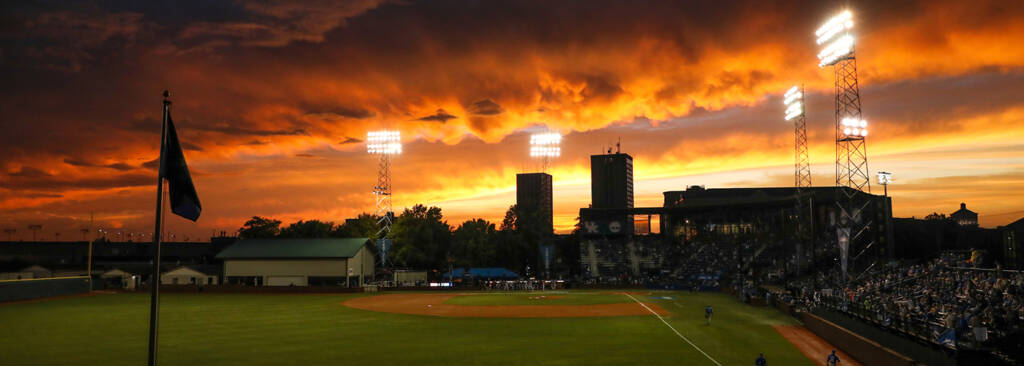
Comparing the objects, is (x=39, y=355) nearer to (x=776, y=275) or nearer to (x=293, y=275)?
(x=293, y=275)

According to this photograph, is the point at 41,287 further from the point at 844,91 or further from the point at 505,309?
the point at 844,91

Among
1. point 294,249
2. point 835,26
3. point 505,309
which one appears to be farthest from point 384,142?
point 835,26

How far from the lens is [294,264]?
84250 mm

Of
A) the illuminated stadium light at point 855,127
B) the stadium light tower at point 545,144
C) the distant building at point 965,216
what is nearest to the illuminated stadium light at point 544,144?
the stadium light tower at point 545,144

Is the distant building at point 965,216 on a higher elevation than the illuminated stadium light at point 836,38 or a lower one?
lower

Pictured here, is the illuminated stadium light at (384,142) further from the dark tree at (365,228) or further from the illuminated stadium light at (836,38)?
the illuminated stadium light at (836,38)

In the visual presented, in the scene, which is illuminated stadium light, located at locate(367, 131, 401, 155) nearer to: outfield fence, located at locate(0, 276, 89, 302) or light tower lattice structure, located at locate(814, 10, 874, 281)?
outfield fence, located at locate(0, 276, 89, 302)

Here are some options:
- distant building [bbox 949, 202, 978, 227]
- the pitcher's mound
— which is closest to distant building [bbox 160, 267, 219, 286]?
the pitcher's mound

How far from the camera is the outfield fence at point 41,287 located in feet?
189

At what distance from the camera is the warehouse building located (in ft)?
274

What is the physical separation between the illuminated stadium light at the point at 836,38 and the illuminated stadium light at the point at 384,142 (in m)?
58.3

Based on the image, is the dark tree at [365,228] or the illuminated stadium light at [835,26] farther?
the dark tree at [365,228]

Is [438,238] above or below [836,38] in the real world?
below

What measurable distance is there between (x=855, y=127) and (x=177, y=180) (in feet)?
179
